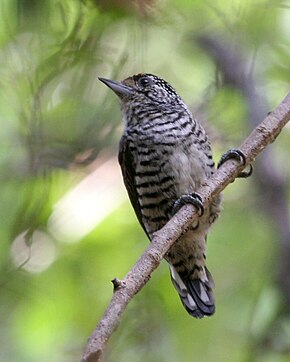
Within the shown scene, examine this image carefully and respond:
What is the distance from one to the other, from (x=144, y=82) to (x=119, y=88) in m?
0.16

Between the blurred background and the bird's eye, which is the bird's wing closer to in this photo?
the blurred background

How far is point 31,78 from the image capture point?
8.46 feet

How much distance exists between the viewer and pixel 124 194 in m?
3.88

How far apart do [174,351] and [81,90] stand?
1.22 metres

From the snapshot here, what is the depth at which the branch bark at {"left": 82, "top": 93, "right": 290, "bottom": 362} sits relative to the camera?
1.65m

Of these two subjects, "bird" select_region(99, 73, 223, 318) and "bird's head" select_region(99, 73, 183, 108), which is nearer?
"bird" select_region(99, 73, 223, 318)

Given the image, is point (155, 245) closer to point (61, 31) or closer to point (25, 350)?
point (61, 31)

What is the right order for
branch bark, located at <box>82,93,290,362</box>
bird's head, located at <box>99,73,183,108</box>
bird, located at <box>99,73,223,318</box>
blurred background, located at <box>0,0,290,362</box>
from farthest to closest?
bird's head, located at <box>99,73,183,108</box>, bird, located at <box>99,73,223,318</box>, blurred background, located at <box>0,0,290,362</box>, branch bark, located at <box>82,93,290,362</box>

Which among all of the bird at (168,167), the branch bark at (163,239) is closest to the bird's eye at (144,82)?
the bird at (168,167)

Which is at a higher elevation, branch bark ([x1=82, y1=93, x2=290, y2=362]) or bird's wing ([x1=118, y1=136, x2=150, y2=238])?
branch bark ([x1=82, y1=93, x2=290, y2=362])

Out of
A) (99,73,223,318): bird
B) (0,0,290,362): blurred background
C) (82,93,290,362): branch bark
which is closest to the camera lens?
(82,93,290,362): branch bark

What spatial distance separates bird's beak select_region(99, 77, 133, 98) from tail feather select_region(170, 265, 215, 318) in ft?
2.17

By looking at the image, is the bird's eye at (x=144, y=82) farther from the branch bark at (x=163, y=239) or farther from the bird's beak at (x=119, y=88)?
the branch bark at (x=163, y=239)

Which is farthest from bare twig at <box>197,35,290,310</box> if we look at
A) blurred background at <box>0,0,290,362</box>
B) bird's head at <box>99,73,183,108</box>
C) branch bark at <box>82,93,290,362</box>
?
branch bark at <box>82,93,290,362</box>
